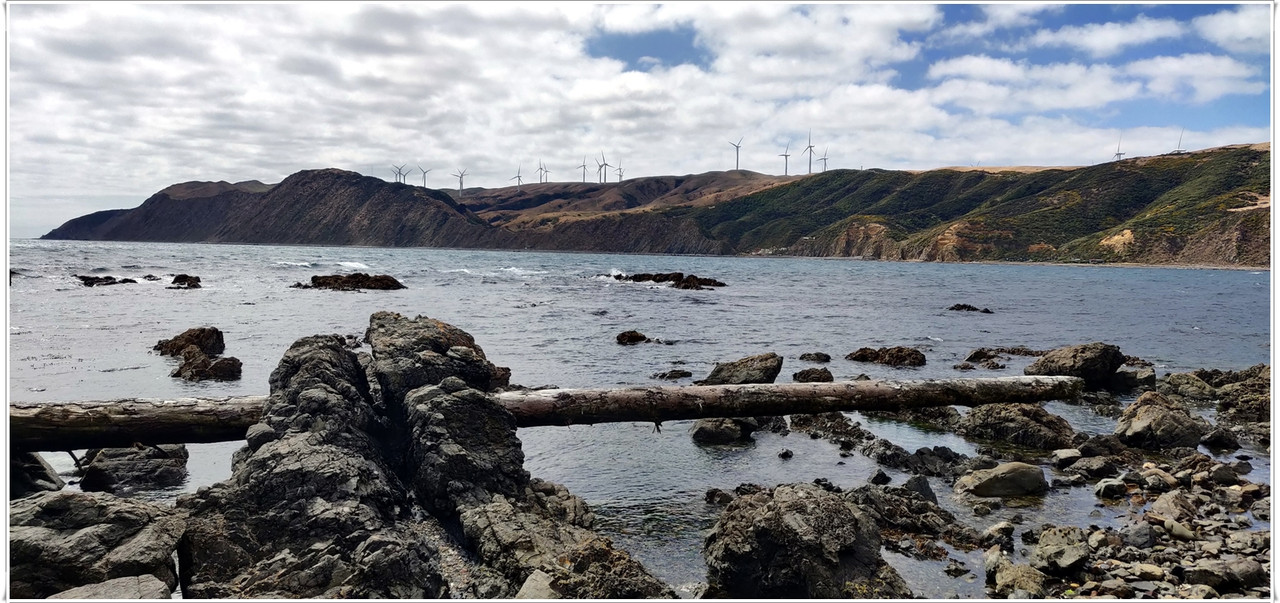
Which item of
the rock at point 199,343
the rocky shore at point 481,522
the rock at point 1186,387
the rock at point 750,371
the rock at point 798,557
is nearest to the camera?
the rocky shore at point 481,522

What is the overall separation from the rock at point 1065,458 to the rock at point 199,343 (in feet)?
75.0

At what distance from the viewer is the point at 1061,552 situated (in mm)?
7977

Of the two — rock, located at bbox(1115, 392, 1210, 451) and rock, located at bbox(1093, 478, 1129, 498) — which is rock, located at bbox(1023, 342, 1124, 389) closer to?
rock, located at bbox(1115, 392, 1210, 451)

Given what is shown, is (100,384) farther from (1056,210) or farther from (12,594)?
(1056,210)

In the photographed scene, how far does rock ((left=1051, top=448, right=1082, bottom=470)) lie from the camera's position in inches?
494

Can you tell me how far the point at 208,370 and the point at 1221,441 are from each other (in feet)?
76.0

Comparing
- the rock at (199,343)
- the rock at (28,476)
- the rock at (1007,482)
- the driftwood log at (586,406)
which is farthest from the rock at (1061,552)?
the rock at (199,343)

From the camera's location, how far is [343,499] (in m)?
8.30

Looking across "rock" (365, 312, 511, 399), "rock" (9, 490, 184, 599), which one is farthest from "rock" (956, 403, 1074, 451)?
"rock" (9, 490, 184, 599)

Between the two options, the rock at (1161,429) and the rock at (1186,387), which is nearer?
the rock at (1161,429)

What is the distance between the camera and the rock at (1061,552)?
7.82 metres

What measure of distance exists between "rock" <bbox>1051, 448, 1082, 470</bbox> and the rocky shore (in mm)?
28

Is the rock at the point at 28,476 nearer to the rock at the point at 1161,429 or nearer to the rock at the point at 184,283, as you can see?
the rock at the point at 1161,429

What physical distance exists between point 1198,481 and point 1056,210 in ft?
623
